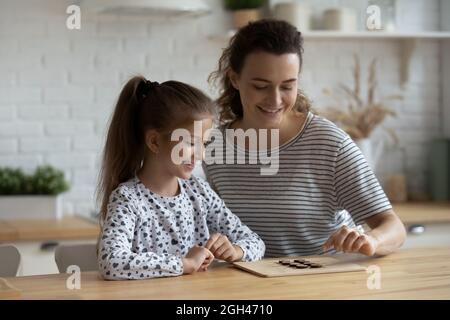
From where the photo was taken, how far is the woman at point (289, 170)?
7.27ft

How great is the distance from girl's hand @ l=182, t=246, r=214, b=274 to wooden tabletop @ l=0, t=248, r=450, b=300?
0.7 inches

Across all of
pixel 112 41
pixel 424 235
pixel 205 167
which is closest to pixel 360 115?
pixel 424 235

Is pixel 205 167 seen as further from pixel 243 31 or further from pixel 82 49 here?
pixel 82 49

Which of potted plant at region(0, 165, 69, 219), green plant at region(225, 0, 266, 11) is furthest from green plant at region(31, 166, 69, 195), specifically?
green plant at region(225, 0, 266, 11)

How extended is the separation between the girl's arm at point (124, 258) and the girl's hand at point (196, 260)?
2 centimetres

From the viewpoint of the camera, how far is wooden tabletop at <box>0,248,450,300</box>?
5.32ft

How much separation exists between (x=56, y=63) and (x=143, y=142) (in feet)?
5.95

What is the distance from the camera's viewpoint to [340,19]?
393cm

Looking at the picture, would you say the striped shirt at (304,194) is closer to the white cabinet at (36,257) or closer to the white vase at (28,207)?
the white cabinet at (36,257)

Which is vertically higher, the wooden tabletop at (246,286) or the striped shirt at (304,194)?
the striped shirt at (304,194)

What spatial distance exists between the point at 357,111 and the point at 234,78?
1.92 metres

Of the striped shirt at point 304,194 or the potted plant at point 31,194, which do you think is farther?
the potted plant at point 31,194

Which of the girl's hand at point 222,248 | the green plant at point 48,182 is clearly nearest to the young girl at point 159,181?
the girl's hand at point 222,248

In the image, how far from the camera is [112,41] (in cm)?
381
